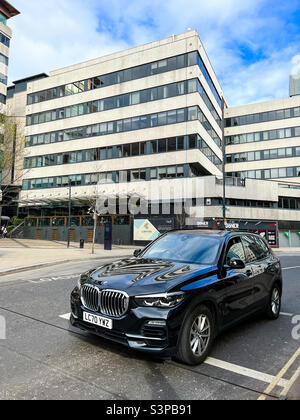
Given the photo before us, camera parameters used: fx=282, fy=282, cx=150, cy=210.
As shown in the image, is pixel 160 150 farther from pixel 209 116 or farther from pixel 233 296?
pixel 233 296

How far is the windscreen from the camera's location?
4.16 metres

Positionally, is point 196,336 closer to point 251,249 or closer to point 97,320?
point 97,320

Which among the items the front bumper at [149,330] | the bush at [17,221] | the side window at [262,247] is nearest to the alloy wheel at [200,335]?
the front bumper at [149,330]

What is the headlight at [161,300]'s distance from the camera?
3.10 metres

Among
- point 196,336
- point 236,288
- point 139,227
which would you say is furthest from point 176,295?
point 139,227

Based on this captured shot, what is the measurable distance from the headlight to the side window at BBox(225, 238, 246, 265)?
1.33 m

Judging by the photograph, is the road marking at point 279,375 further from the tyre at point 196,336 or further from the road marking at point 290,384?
the tyre at point 196,336

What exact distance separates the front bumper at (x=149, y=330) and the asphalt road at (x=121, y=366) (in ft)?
1.02

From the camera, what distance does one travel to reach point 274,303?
534 centimetres

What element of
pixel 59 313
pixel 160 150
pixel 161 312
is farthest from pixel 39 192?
pixel 161 312

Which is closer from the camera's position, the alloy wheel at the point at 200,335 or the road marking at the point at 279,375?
the road marking at the point at 279,375

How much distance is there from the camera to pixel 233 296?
3.99 metres

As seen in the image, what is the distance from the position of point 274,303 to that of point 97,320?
142 inches

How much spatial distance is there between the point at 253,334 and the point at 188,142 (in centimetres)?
3033
